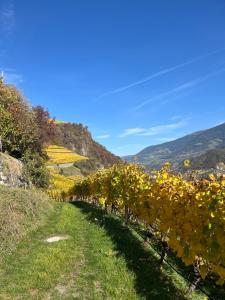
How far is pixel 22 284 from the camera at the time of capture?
13.8m

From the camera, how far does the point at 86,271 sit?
15.5 metres

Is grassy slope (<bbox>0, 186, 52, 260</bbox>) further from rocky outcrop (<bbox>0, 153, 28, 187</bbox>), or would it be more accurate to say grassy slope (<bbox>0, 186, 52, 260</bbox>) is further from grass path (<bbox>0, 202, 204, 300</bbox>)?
rocky outcrop (<bbox>0, 153, 28, 187</bbox>)

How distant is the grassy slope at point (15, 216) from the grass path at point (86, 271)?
56 cm

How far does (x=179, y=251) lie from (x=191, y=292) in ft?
7.49

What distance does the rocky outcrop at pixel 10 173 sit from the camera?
3938 centimetres

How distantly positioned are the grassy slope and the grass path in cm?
56

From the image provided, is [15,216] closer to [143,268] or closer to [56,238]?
[56,238]

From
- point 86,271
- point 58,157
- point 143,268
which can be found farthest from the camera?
point 58,157

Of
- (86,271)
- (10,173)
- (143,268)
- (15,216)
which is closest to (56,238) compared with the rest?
(15,216)

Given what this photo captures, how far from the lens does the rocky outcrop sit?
39.4 metres

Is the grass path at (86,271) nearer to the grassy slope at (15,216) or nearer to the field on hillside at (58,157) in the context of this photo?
the grassy slope at (15,216)

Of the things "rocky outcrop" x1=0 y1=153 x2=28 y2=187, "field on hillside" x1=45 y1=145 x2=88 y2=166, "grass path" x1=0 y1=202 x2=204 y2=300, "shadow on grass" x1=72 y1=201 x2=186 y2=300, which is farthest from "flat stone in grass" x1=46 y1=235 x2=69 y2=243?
"field on hillside" x1=45 y1=145 x2=88 y2=166

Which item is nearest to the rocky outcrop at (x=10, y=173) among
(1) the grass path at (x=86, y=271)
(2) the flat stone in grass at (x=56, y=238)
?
(2) the flat stone in grass at (x=56, y=238)

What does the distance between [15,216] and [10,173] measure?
19468 mm
